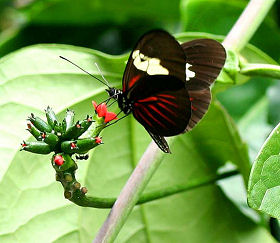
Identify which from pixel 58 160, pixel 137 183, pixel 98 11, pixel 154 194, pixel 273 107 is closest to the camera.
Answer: pixel 58 160

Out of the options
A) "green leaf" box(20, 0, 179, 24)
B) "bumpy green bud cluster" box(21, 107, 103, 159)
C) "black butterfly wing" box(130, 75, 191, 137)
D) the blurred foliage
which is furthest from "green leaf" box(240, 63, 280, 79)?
"green leaf" box(20, 0, 179, 24)

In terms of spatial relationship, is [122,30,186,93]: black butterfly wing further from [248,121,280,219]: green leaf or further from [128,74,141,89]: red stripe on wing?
[248,121,280,219]: green leaf

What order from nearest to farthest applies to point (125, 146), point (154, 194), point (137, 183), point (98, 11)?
point (137, 183) < point (154, 194) < point (125, 146) < point (98, 11)

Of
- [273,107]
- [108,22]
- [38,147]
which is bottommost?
[108,22]

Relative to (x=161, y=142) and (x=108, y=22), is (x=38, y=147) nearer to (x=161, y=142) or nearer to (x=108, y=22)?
(x=161, y=142)

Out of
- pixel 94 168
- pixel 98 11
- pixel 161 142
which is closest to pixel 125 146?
pixel 94 168

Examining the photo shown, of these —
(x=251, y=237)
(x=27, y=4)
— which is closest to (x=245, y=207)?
(x=251, y=237)
